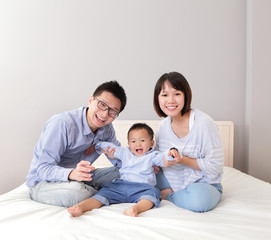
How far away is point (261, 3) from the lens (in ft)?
7.64

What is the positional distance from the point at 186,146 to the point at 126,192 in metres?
0.41

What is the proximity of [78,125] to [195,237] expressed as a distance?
837 millimetres

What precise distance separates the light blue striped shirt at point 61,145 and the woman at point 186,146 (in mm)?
428

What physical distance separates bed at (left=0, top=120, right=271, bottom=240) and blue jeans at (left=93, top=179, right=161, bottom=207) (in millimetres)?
78

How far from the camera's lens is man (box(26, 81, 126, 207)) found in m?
1.25

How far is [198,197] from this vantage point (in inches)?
47.8

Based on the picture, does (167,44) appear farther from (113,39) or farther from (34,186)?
(34,186)

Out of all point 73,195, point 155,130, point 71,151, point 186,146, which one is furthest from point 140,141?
point 155,130

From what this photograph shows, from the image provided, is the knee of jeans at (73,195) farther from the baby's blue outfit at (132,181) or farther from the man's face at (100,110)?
the man's face at (100,110)

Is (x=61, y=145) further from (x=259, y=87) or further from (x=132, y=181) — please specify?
(x=259, y=87)

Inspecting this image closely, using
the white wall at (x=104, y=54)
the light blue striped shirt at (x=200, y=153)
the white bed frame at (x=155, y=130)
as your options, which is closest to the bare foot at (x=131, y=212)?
the light blue striped shirt at (x=200, y=153)

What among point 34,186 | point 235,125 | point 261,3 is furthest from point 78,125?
point 261,3

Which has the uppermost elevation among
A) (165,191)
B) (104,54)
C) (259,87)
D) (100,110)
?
(104,54)

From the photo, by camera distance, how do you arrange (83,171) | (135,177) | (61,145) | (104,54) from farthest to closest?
(104,54) → (135,177) → (61,145) → (83,171)
